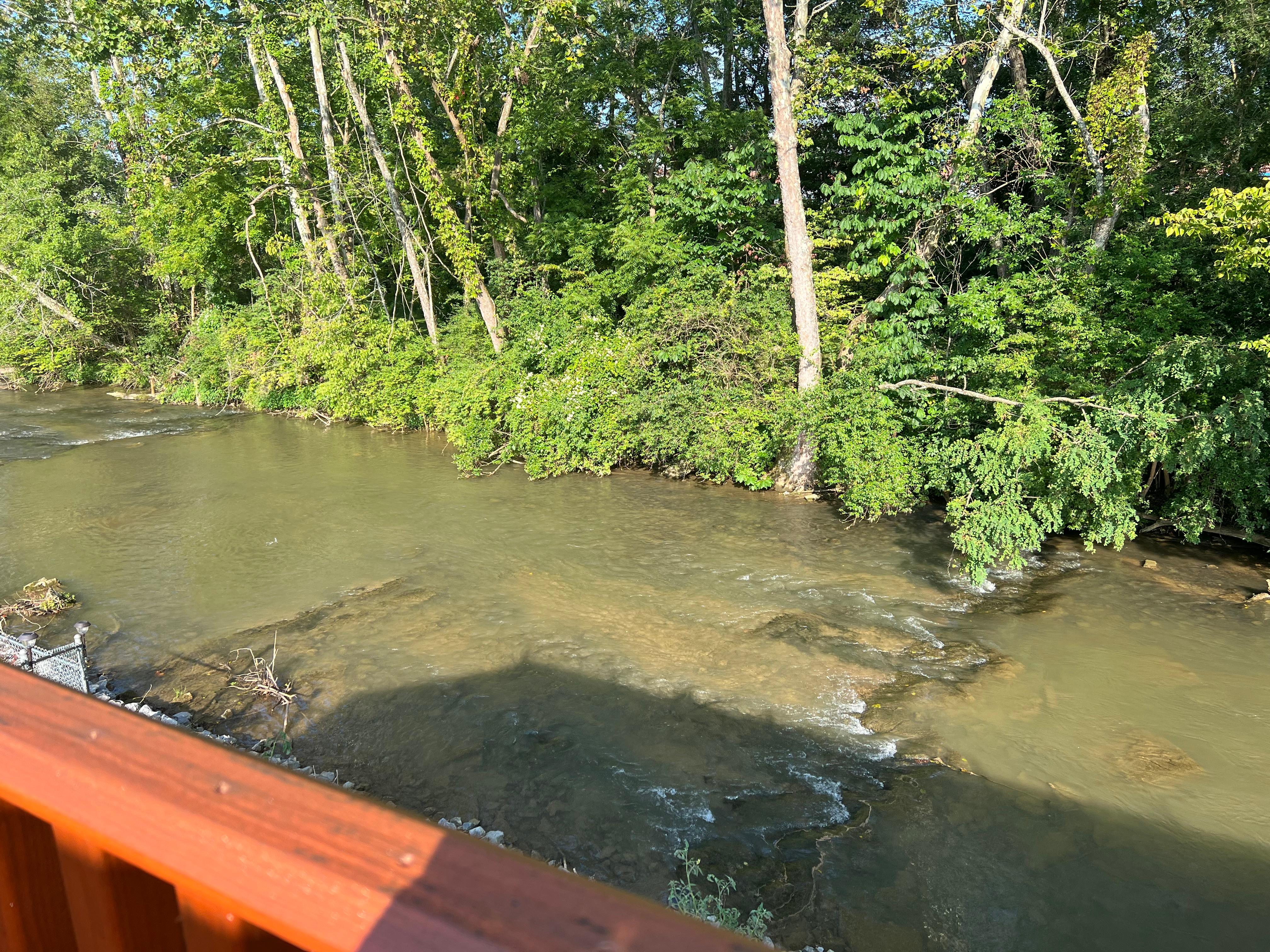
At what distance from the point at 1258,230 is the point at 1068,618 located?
4.24 meters

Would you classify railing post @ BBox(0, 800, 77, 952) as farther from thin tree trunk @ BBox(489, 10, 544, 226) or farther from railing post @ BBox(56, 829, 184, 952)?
thin tree trunk @ BBox(489, 10, 544, 226)

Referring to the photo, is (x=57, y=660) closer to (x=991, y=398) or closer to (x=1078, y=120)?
(x=991, y=398)

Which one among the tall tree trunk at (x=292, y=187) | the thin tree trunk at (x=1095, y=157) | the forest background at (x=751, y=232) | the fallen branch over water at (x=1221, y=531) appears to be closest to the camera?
the fallen branch over water at (x=1221, y=531)

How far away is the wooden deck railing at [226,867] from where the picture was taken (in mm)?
600

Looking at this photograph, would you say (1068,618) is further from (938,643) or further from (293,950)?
(293,950)

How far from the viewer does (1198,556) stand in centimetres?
991

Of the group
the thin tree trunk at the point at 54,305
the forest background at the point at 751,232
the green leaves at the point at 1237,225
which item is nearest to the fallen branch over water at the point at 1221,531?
the forest background at the point at 751,232

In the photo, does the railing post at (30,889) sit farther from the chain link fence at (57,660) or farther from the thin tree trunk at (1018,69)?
the thin tree trunk at (1018,69)

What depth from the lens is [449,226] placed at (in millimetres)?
16266

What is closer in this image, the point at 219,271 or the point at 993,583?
the point at 993,583

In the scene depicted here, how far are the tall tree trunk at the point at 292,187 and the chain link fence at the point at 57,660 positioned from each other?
13.9 metres

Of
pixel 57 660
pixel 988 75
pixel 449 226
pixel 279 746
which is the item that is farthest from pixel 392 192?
pixel 279 746

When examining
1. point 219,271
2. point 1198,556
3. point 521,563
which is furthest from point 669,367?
point 219,271

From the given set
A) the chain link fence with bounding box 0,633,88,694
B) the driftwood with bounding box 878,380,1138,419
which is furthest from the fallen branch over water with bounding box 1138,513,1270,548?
the chain link fence with bounding box 0,633,88,694
